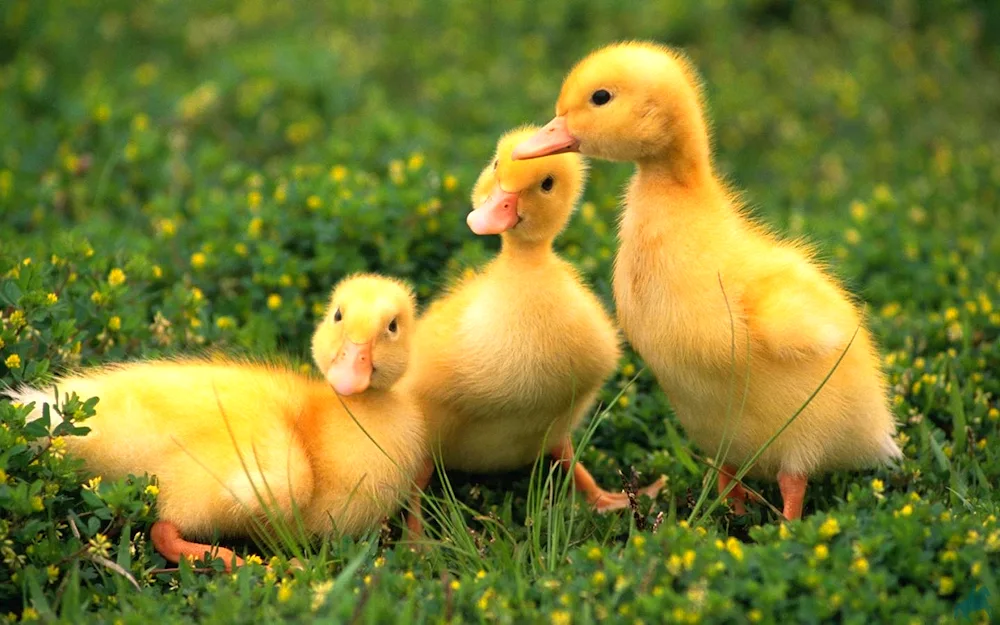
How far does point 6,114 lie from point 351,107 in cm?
200

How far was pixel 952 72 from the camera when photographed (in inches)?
344

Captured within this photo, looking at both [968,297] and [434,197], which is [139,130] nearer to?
[434,197]

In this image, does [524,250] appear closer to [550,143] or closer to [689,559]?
[550,143]

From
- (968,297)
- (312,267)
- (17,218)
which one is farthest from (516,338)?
(17,218)

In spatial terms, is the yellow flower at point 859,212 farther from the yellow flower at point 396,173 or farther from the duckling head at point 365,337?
the duckling head at point 365,337

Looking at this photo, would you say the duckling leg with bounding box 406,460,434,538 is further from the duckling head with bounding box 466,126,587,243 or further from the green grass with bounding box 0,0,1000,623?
the duckling head with bounding box 466,126,587,243

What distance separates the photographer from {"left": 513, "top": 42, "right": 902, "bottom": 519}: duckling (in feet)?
12.1

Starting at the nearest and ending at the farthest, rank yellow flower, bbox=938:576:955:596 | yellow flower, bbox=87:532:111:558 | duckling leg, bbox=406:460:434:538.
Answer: yellow flower, bbox=938:576:955:596
yellow flower, bbox=87:532:111:558
duckling leg, bbox=406:460:434:538

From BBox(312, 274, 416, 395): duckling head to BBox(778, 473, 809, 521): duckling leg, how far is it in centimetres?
126

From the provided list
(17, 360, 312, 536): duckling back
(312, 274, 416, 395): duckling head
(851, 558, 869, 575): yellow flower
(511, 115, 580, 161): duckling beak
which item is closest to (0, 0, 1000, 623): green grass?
(851, 558, 869, 575): yellow flower

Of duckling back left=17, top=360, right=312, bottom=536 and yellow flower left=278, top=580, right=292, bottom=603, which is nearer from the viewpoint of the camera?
yellow flower left=278, top=580, right=292, bottom=603

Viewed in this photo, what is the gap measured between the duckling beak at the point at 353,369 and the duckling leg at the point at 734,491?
1.22 metres

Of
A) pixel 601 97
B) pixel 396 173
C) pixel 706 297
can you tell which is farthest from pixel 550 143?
pixel 396 173

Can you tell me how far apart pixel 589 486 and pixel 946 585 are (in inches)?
59.1
